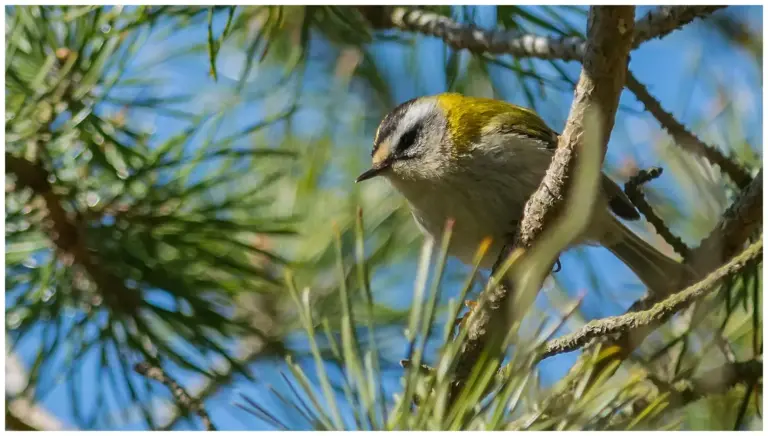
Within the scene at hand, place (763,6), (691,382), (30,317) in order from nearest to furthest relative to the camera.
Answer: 1. (691,382)
2. (30,317)
3. (763,6)

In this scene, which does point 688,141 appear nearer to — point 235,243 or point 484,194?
point 484,194

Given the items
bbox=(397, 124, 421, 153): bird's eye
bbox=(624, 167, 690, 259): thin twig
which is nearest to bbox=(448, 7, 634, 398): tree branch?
bbox=(624, 167, 690, 259): thin twig

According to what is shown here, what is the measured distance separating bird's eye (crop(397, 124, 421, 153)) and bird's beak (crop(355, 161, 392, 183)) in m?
0.03

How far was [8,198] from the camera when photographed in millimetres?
909

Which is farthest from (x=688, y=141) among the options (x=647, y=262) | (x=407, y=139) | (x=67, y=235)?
(x=67, y=235)

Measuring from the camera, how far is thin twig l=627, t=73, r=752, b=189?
1.03 meters

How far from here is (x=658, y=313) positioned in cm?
63

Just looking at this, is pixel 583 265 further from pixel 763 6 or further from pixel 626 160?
pixel 763 6

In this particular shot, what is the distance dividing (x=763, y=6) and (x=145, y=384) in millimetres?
949

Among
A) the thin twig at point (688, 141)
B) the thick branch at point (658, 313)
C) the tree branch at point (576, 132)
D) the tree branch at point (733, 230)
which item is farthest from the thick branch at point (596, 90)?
the thin twig at point (688, 141)

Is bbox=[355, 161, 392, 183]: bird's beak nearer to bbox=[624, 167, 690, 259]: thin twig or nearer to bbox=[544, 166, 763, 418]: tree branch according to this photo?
bbox=[624, 167, 690, 259]: thin twig

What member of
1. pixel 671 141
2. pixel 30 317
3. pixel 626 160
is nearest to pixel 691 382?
pixel 671 141

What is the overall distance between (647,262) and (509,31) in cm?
38

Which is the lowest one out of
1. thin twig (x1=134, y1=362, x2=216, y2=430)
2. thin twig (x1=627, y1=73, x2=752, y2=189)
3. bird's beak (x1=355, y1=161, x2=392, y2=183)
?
thin twig (x1=134, y1=362, x2=216, y2=430)
